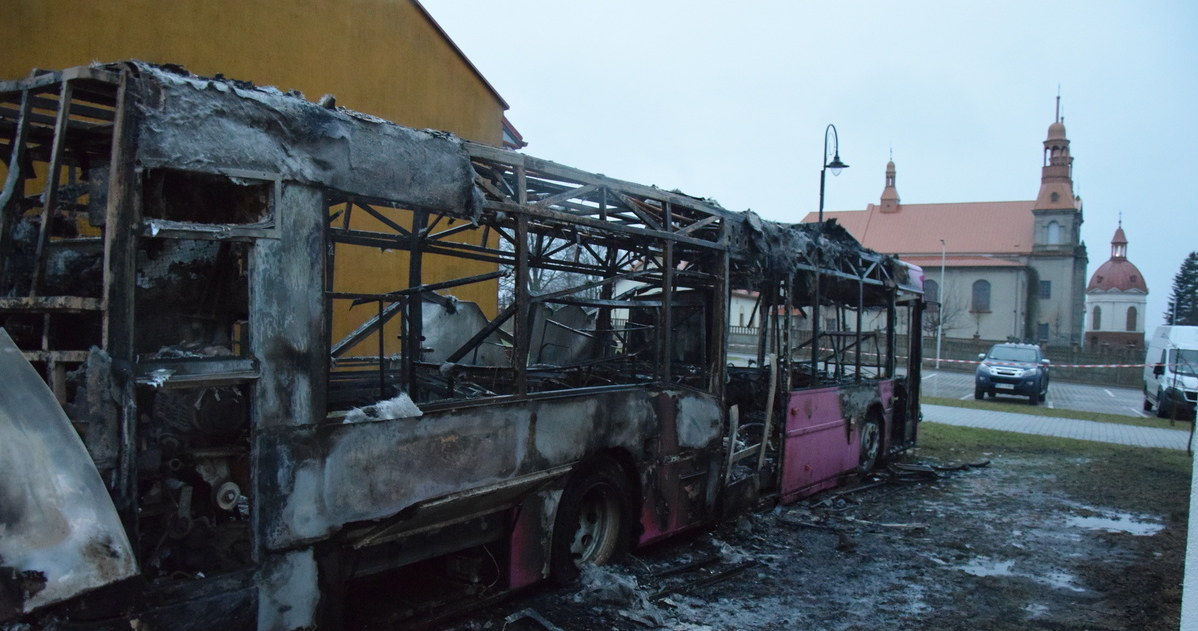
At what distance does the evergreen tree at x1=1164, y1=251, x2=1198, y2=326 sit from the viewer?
80.1 metres

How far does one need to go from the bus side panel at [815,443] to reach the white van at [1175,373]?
13658 mm

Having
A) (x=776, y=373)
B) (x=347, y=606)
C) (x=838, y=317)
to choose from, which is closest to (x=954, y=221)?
(x=838, y=317)

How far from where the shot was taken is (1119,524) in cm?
855

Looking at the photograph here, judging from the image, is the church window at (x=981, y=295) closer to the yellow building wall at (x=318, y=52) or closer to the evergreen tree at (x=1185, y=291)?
the evergreen tree at (x=1185, y=291)

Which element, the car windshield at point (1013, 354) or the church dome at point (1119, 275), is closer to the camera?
the car windshield at point (1013, 354)

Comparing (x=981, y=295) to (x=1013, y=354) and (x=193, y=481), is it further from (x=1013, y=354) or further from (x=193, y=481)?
(x=193, y=481)

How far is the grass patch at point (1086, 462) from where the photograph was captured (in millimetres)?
9930

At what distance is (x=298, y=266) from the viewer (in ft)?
12.6

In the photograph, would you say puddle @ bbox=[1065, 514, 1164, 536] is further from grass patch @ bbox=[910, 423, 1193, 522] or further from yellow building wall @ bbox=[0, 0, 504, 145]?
yellow building wall @ bbox=[0, 0, 504, 145]

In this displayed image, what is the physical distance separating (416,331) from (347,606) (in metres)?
2.13

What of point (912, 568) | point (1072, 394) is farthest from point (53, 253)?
point (1072, 394)

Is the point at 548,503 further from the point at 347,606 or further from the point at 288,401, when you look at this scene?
the point at 288,401

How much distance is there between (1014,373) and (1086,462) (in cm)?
1204

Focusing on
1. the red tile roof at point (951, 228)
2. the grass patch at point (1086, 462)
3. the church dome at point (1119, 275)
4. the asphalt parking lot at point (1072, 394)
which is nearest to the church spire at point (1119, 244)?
the church dome at point (1119, 275)
